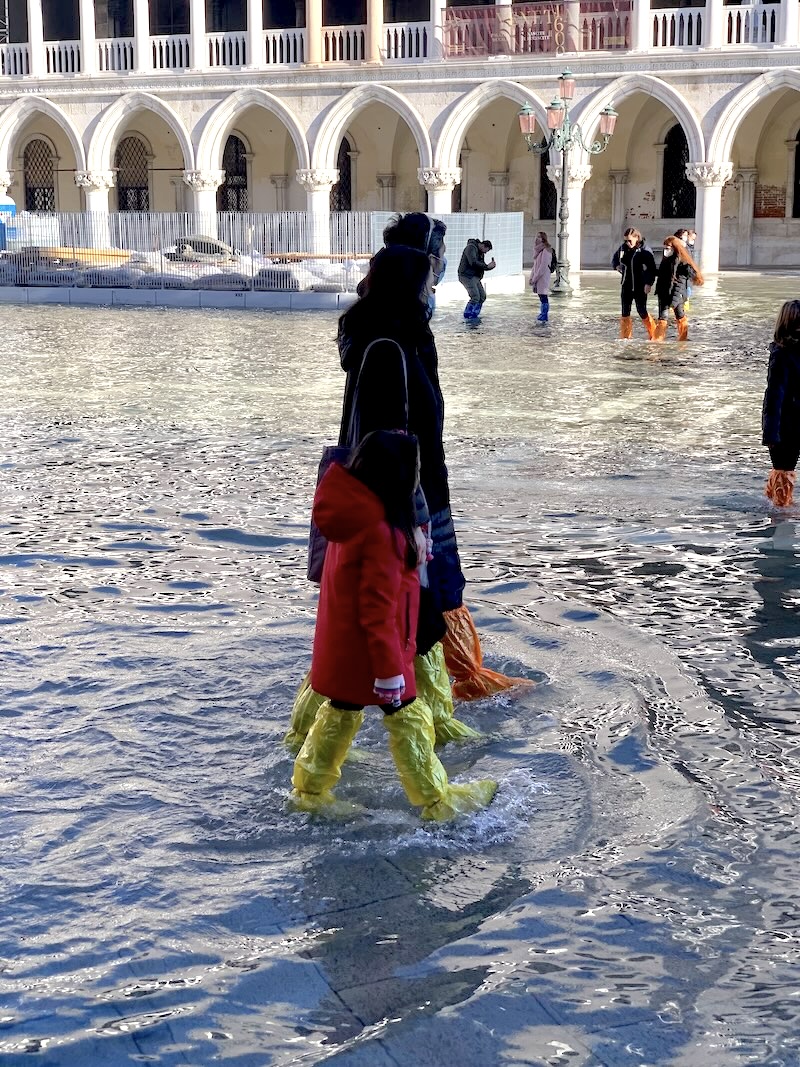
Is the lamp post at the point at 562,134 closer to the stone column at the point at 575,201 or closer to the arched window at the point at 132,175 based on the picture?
A: the stone column at the point at 575,201

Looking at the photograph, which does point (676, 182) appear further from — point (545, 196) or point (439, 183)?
point (439, 183)

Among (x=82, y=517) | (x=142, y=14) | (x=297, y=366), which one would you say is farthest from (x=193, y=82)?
(x=82, y=517)

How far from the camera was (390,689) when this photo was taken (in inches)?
137

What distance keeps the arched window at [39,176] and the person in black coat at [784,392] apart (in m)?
33.5

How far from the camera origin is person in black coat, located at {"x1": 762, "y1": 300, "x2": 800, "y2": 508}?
22.9 feet

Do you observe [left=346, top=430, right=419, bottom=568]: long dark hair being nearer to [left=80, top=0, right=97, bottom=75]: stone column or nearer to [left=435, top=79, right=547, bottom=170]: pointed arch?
[left=435, top=79, right=547, bottom=170]: pointed arch

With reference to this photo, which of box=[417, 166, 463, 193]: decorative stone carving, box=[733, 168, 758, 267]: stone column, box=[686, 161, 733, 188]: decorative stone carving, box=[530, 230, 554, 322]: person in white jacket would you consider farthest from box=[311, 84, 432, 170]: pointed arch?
box=[530, 230, 554, 322]: person in white jacket

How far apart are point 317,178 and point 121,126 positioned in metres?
5.15

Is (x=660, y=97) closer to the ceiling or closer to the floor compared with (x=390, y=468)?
closer to the ceiling

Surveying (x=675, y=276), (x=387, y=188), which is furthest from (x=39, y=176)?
(x=675, y=276)

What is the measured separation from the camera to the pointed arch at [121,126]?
108ft

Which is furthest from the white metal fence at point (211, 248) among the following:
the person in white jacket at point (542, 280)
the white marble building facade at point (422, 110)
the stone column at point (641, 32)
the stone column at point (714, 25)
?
the stone column at point (714, 25)

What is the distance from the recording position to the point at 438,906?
3.34 m

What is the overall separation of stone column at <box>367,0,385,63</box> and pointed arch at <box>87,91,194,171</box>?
15.1 ft
